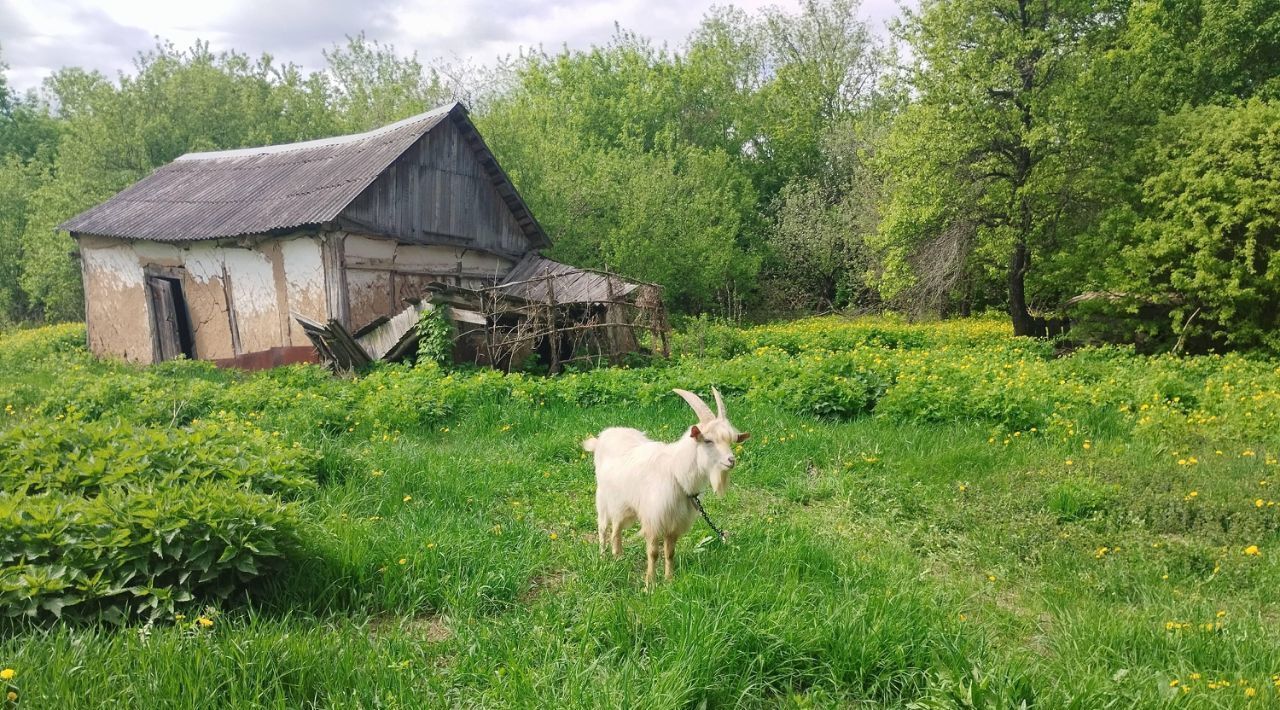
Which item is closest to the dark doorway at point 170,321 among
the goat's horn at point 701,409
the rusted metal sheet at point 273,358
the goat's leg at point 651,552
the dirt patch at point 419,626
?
the rusted metal sheet at point 273,358

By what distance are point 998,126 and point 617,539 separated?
1585 cm

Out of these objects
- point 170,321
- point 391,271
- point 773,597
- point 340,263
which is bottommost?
point 773,597

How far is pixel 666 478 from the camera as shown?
4281 millimetres

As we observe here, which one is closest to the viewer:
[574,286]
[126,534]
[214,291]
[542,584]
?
[126,534]

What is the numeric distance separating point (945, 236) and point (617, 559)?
16.1 meters

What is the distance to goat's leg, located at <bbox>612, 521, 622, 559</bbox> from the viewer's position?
4.72 m

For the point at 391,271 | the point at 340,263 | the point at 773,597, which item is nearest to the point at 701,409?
the point at 773,597

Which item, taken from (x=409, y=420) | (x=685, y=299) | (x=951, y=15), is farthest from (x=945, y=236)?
(x=409, y=420)

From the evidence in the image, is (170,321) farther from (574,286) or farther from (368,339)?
(574,286)

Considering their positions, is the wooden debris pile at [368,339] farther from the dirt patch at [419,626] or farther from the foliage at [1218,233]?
the foliage at [1218,233]

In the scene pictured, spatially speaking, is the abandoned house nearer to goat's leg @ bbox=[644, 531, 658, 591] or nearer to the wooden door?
the wooden door

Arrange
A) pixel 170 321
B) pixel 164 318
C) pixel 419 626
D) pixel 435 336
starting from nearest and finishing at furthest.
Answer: pixel 419 626 < pixel 435 336 < pixel 170 321 < pixel 164 318

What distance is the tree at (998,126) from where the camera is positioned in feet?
53.2

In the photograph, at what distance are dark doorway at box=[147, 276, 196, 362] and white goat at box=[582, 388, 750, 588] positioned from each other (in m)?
16.1
